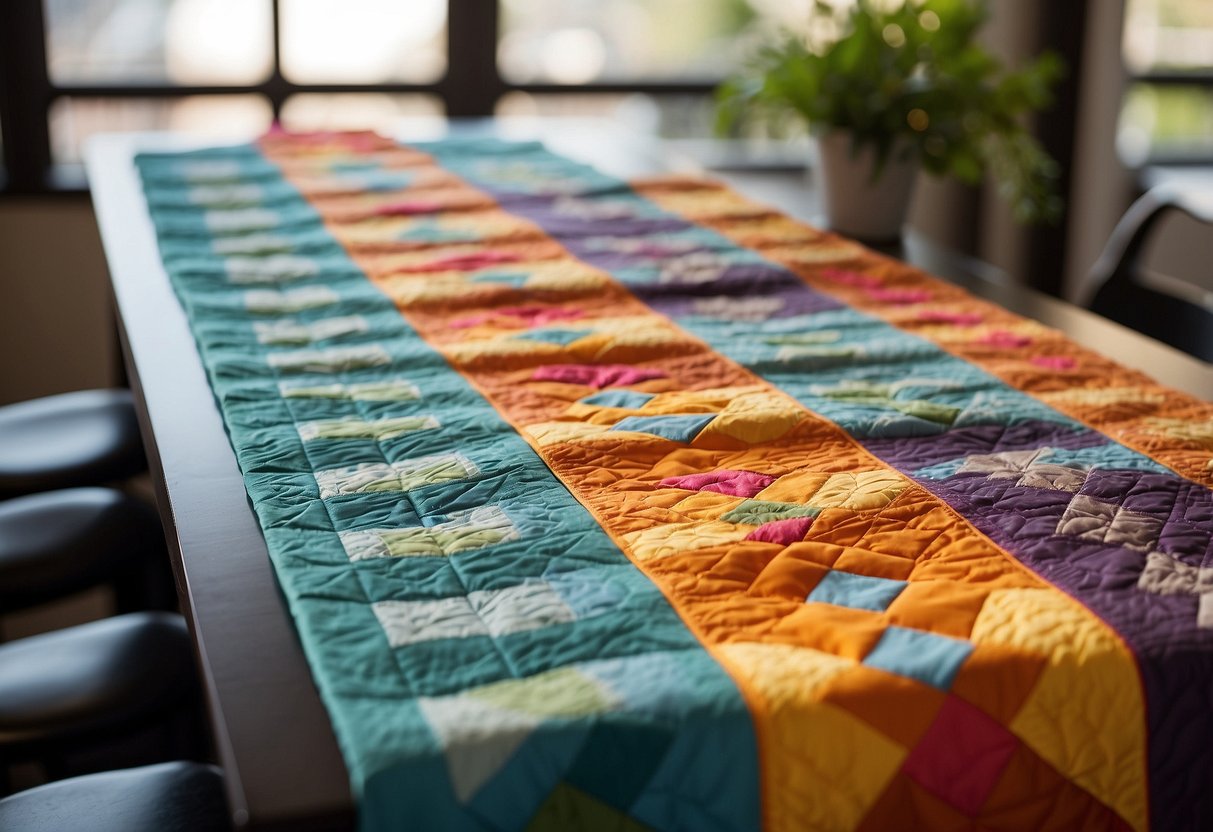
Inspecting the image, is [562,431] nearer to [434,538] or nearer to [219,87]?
[434,538]

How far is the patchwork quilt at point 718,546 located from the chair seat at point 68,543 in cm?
29

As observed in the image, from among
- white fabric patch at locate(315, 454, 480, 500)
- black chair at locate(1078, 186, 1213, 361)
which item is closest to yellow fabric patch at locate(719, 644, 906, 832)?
white fabric patch at locate(315, 454, 480, 500)

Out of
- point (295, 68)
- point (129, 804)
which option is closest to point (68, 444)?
point (129, 804)

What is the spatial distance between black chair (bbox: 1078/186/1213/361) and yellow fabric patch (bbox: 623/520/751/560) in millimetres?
1054

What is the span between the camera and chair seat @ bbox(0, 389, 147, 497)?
70.1 inches

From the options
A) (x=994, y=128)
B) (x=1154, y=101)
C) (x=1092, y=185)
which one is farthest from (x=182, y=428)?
(x=1154, y=101)

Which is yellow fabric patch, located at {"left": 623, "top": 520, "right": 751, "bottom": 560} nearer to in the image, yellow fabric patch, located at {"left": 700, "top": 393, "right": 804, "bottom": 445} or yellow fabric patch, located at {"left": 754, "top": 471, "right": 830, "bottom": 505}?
yellow fabric patch, located at {"left": 754, "top": 471, "right": 830, "bottom": 505}

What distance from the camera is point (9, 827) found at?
1.10m

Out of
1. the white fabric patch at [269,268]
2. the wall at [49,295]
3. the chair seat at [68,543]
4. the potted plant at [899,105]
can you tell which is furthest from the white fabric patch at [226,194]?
the wall at [49,295]

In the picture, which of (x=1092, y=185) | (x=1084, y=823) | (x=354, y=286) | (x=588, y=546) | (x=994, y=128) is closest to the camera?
(x=1084, y=823)

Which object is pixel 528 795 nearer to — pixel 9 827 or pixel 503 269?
pixel 9 827

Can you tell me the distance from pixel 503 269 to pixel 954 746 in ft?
3.56

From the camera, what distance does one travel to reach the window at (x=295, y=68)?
3045 millimetres

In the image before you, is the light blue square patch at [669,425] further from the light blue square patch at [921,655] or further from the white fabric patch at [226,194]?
the white fabric patch at [226,194]
